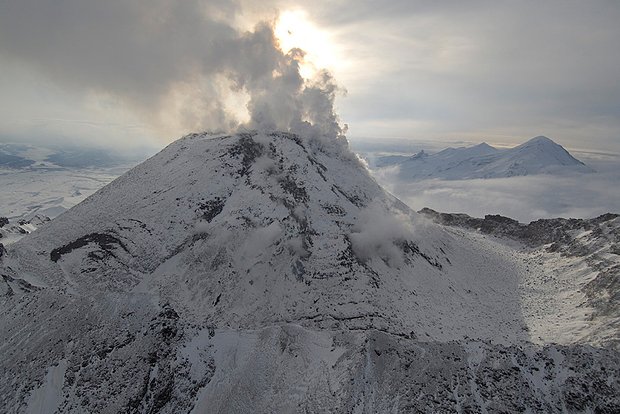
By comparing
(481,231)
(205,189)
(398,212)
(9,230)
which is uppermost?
(205,189)

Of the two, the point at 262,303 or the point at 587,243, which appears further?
the point at 587,243

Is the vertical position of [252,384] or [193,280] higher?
[193,280]

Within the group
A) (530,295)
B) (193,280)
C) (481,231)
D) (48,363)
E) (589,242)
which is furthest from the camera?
(481,231)

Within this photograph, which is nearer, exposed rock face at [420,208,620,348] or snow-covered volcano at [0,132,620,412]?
snow-covered volcano at [0,132,620,412]

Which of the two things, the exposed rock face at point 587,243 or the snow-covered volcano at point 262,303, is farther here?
the exposed rock face at point 587,243

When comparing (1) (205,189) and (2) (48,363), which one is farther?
(1) (205,189)

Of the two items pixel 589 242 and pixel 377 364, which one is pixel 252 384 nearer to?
pixel 377 364

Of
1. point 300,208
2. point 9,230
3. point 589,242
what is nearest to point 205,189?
point 300,208

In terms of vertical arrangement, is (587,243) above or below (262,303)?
below
